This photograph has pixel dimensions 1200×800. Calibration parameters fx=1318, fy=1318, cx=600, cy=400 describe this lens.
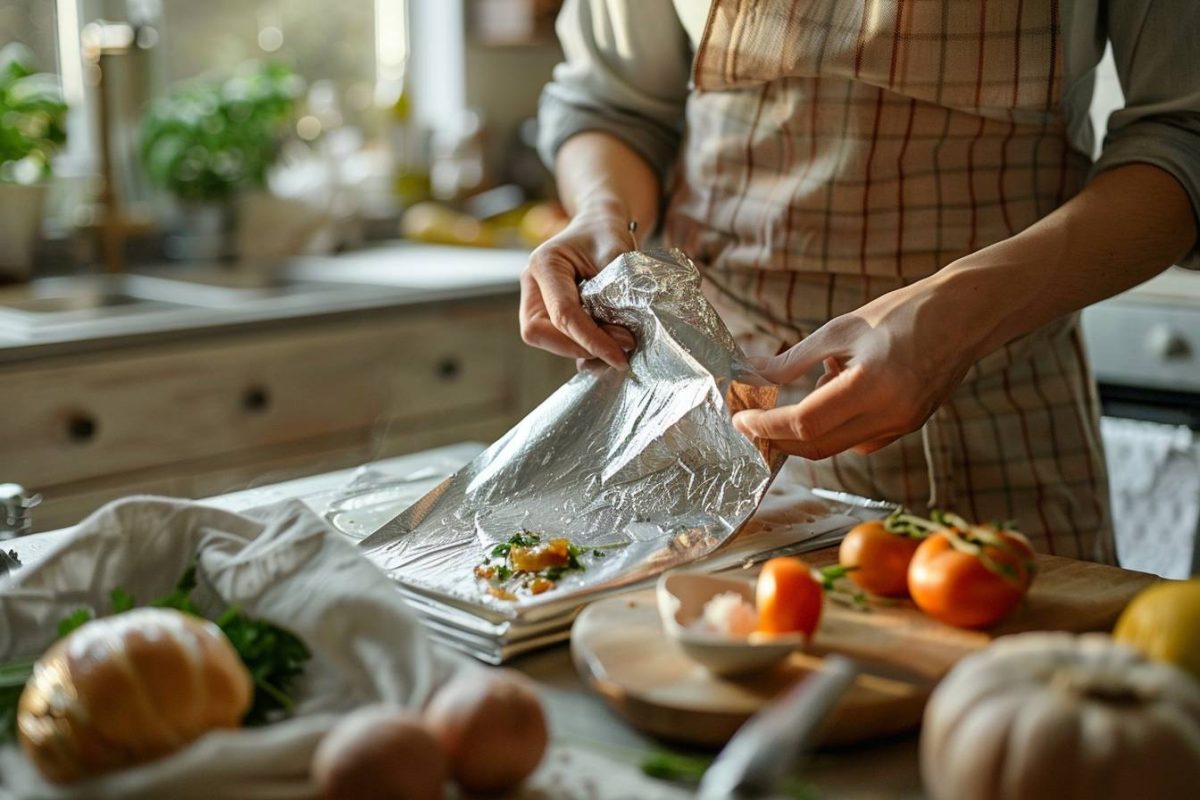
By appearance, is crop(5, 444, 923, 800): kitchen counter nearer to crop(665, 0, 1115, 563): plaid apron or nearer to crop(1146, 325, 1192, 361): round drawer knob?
crop(665, 0, 1115, 563): plaid apron

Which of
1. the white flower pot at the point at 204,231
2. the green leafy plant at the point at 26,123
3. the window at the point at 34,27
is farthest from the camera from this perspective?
the white flower pot at the point at 204,231

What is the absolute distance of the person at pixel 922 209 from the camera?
3.44ft

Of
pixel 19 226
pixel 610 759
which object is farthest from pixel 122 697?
pixel 19 226

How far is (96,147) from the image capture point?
249cm

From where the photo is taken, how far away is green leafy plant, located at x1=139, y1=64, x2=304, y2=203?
2.42 metres

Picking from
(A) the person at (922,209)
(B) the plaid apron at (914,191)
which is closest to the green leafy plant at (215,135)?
(A) the person at (922,209)

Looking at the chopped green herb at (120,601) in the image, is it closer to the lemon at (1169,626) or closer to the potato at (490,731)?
the potato at (490,731)

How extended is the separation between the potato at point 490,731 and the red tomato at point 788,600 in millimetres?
174

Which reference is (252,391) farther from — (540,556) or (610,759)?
(610,759)

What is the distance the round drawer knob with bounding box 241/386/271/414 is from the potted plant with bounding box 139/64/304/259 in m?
0.64

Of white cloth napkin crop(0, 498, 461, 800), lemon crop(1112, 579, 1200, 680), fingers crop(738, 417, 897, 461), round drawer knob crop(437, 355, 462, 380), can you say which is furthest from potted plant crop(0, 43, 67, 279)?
lemon crop(1112, 579, 1200, 680)

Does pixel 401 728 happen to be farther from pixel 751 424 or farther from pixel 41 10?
pixel 41 10

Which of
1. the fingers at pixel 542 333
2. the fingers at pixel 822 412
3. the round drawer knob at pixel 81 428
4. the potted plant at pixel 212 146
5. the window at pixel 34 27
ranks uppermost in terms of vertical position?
the window at pixel 34 27

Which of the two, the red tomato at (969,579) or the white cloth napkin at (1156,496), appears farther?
the white cloth napkin at (1156,496)
